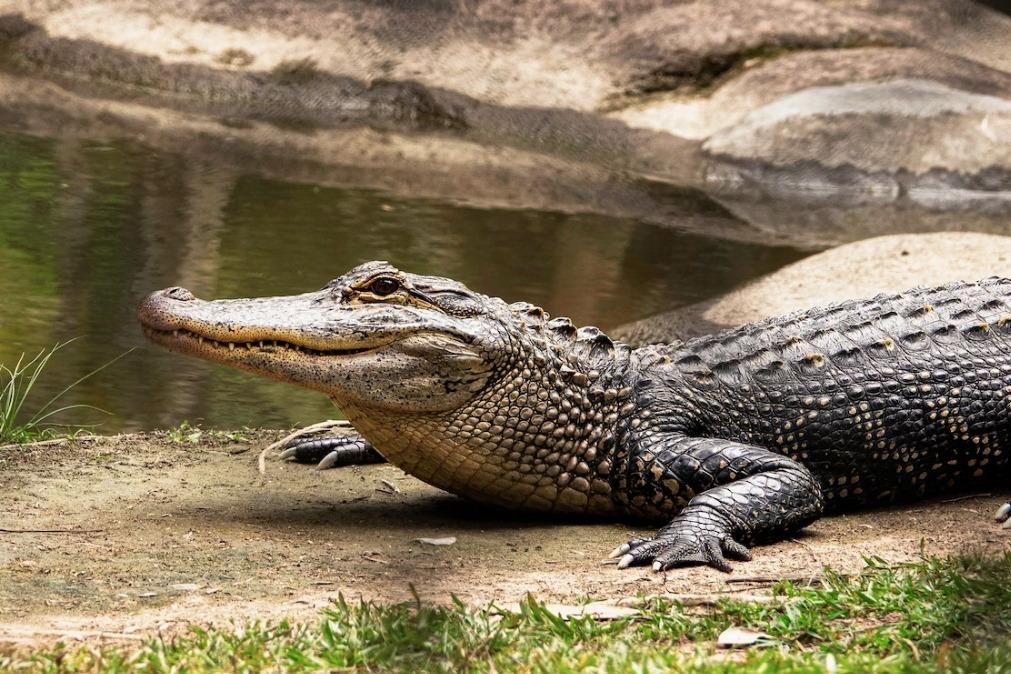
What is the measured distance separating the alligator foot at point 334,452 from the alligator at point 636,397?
0.89 metres

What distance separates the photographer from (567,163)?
48.9 ft

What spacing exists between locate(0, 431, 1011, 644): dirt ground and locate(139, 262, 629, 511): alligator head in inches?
9.4

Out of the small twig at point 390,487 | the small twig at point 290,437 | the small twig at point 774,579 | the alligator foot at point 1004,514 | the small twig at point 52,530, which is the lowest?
the small twig at point 290,437

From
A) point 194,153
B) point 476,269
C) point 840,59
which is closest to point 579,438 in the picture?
point 476,269

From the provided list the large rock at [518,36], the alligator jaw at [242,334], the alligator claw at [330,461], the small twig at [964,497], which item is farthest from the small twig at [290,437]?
the large rock at [518,36]

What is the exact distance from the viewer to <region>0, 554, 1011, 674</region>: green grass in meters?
3.48

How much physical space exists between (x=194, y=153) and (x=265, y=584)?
9931mm

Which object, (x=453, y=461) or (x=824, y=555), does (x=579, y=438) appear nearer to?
(x=453, y=461)

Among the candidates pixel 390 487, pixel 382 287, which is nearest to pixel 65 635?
pixel 382 287

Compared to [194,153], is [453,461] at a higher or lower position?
higher

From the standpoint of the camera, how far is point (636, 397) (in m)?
5.31

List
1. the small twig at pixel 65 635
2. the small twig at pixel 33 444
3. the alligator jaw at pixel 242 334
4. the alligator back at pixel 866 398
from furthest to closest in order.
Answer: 1. the small twig at pixel 33 444
2. the alligator back at pixel 866 398
3. the alligator jaw at pixel 242 334
4. the small twig at pixel 65 635

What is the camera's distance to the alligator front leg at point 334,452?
615cm

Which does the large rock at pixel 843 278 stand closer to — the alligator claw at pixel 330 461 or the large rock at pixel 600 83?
the alligator claw at pixel 330 461
